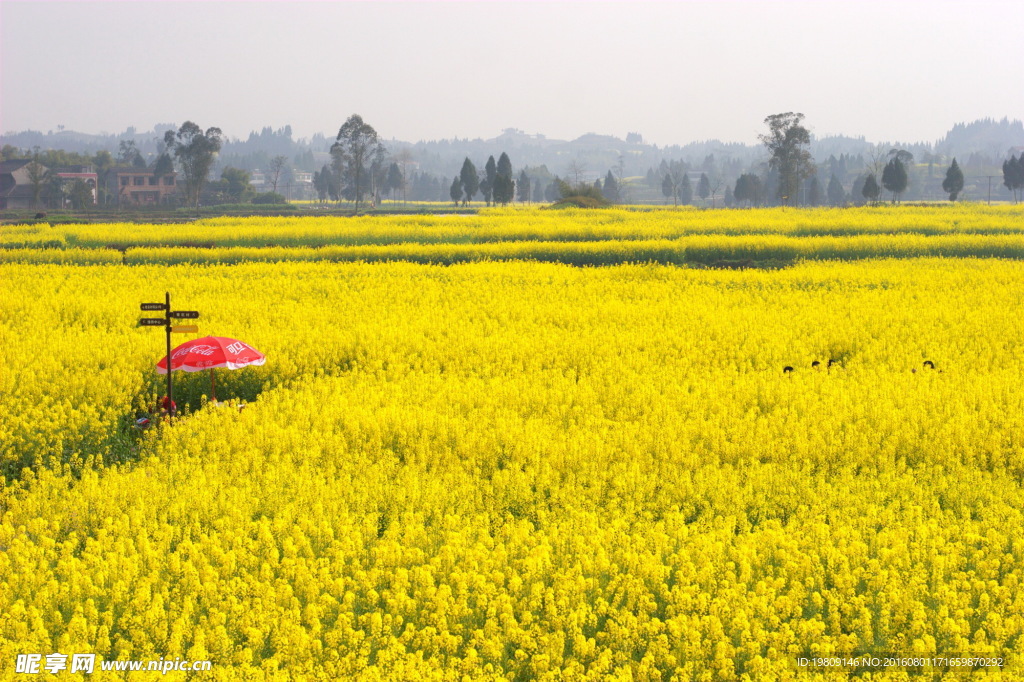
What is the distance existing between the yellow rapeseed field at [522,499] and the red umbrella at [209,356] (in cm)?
66

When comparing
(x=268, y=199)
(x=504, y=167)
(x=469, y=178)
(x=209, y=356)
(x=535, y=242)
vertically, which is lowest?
(x=209, y=356)

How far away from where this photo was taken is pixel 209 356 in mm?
11672

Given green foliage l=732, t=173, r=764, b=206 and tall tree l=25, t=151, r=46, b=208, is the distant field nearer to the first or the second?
tall tree l=25, t=151, r=46, b=208

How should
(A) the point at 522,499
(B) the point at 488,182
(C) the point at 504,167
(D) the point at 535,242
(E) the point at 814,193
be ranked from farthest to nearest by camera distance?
(E) the point at 814,193, (B) the point at 488,182, (C) the point at 504,167, (D) the point at 535,242, (A) the point at 522,499

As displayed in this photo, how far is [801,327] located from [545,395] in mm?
7436

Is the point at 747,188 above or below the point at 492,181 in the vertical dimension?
below

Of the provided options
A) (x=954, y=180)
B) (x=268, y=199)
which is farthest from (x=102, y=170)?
(x=954, y=180)

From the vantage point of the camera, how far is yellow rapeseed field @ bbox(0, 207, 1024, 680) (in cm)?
556

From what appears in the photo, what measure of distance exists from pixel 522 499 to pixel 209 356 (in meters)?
5.52

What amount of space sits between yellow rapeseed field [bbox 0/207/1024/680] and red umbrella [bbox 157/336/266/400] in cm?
66

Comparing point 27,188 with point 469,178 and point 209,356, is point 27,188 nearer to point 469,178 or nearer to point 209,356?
point 469,178

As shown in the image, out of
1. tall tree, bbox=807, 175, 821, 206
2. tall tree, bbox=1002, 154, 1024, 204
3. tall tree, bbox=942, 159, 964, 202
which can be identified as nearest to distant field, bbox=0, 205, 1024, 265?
tall tree, bbox=942, 159, 964, 202

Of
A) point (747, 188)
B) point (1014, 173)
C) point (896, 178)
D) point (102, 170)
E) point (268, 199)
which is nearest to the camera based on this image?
point (1014, 173)

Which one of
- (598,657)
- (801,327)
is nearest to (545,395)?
(598,657)
